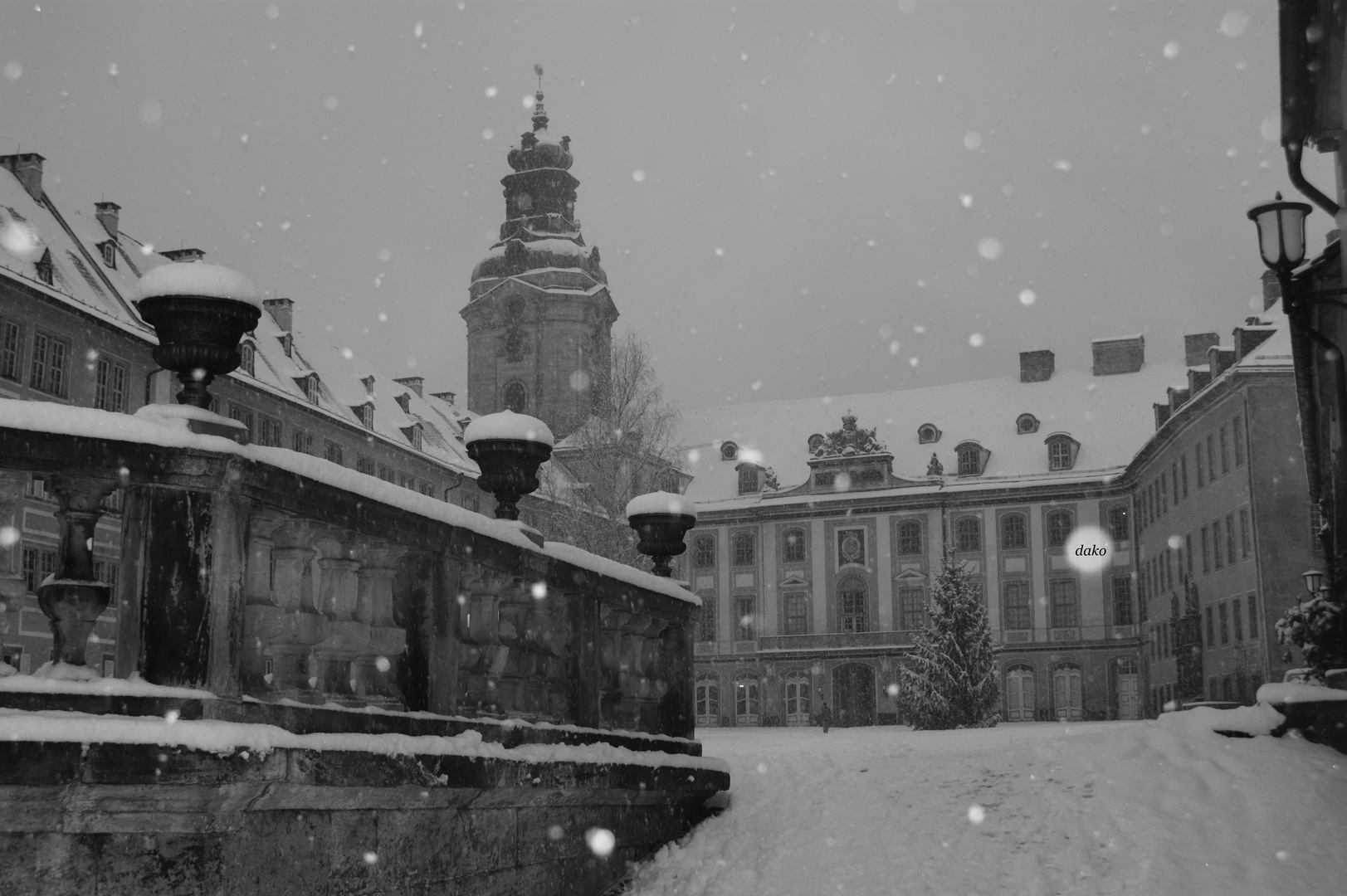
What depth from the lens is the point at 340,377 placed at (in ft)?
169

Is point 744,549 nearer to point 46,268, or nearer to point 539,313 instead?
point 539,313

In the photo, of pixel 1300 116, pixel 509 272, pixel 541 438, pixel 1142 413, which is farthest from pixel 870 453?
pixel 541 438

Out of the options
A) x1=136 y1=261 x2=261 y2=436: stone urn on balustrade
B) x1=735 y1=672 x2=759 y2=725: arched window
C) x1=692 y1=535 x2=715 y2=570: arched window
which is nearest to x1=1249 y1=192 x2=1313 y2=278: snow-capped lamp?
x1=136 y1=261 x2=261 y2=436: stone urn on balustrade

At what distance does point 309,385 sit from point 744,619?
87.6ft

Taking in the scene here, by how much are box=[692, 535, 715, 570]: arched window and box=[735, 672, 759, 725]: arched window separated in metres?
5.59

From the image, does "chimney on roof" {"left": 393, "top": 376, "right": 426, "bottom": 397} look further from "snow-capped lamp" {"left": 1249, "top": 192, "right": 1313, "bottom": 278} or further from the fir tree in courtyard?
"snow-capped lamp" {"left": 1249, "top": 192, "right": 1313, "bottom": 278}

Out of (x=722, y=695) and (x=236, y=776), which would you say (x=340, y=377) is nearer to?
(x=722, y=695)

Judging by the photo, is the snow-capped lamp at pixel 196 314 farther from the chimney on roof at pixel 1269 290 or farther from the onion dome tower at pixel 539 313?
the onion dome tower at pixel 539 313

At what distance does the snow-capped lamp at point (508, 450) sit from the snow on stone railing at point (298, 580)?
389 mm

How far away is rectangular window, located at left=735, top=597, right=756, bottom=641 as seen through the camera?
6606 cm

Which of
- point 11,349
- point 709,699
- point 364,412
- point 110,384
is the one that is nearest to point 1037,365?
point 709,699

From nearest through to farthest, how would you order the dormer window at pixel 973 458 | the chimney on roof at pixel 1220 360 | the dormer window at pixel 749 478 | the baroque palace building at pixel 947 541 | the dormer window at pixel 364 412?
the chimney on roof at pixel 1220 360, the dormer window at pixel 364 412, the baroque palace building at pixel 947 541, the dormer window at pixel 973 458, the dormer window at pixel 749 478

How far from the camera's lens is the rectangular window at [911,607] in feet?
209

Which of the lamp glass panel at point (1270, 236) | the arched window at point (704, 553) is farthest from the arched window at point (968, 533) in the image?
the lamp glass panel at point (1270, 236)
